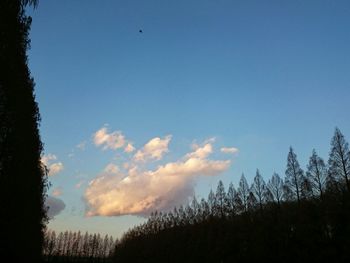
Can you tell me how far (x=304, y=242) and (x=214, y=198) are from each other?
23.7 metres

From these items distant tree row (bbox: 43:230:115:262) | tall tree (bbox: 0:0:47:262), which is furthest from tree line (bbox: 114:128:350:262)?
distant tree row (bbox: 43:230:115:262)

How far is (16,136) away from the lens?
705 inches

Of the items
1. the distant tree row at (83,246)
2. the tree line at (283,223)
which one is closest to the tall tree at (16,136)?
the tree line at (283,223)

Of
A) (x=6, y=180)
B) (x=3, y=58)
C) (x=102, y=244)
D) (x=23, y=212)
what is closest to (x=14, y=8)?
(x=3, y=58)

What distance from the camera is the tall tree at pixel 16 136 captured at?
1545 centimetres

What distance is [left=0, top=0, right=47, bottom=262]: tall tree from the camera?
1545 cm

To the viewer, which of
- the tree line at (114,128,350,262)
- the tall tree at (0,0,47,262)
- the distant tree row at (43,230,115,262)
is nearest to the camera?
the tall tree at (0,0,47,262)

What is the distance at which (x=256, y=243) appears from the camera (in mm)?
45094

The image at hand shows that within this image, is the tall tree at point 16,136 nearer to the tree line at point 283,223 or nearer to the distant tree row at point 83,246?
the tree line at point 283,223

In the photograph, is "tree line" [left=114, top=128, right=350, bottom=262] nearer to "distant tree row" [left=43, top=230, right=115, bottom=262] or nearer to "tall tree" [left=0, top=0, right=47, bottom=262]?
"tall tree" [left=0, top=0, right=47, bottom=262]

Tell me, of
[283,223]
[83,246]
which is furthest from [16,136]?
[83,246]

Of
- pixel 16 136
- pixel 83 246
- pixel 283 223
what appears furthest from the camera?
pixel 83 246

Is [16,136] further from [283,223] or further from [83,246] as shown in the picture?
[83,246]

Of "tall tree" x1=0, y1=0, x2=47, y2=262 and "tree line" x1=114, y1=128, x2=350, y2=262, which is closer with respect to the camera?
"tall tree" x1=0, y1=0, x2=47, y2=262
